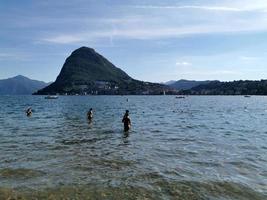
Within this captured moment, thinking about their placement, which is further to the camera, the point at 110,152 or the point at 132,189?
the point at 110,152

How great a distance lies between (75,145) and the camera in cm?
2927

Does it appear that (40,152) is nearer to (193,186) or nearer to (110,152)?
(110,152)

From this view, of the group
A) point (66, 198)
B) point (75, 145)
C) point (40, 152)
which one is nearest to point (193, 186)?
point (66, 198)

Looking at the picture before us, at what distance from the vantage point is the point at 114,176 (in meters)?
18.7

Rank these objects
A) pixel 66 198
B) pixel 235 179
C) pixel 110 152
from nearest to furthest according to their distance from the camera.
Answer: pixel 66 198, pixel 235 179, pixel 110 152

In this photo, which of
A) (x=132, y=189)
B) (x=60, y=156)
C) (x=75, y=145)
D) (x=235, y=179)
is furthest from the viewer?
(x=75, y=145)

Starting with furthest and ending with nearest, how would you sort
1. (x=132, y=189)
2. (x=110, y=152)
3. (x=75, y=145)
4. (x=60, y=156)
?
(x=75, y=145) → (x=110, y=152) → (x=60, y=156) → (x=132, y=189)

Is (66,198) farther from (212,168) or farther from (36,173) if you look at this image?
(212,168)

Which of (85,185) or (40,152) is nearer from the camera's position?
(85,185)

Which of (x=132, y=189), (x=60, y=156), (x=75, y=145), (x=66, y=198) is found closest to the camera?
(x=66, y=198)

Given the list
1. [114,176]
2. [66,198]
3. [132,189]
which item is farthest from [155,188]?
[66,198]

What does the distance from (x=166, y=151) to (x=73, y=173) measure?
8963 millimetres

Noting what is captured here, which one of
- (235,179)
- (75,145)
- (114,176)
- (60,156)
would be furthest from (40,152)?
(235,179)

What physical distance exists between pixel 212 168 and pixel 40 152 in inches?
459
